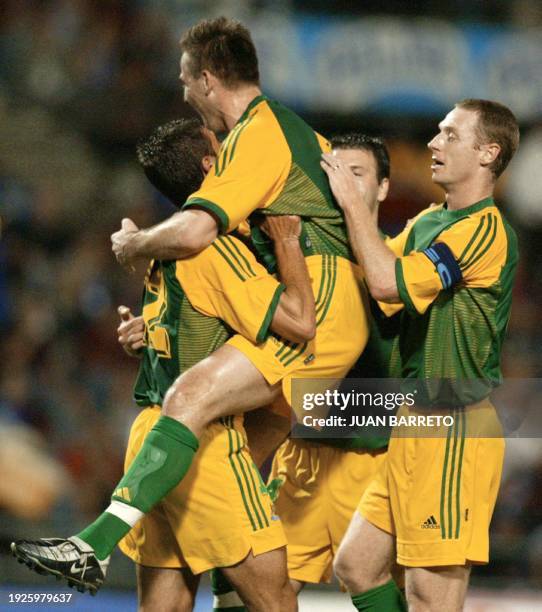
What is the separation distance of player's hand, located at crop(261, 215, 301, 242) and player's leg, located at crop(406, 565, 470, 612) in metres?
1.19

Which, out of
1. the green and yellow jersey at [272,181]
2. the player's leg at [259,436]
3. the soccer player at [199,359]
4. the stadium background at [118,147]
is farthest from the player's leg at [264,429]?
the stadium background at [118,147]

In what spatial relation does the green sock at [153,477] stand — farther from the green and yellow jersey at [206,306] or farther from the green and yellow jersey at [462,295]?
the green and yellow jersey at [462,295]

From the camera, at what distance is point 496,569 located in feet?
23.8

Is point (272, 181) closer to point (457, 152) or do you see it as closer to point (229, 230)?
point (229, 230)

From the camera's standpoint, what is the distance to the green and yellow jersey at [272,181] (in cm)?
379

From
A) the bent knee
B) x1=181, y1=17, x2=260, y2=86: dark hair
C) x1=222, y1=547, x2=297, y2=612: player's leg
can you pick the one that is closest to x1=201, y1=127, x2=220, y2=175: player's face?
x1=181, y1=17, x2=260, y2=86: dark hair

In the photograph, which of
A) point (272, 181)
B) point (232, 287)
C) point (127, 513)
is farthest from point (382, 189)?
point (127, 513)

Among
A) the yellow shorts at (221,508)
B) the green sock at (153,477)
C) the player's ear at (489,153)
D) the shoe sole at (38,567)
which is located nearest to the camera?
the shoe sole at (38,567)

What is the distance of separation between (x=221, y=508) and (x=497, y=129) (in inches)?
63.6

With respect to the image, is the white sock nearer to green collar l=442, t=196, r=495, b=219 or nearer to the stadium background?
green collar l=442, t=196, r=495, b=219

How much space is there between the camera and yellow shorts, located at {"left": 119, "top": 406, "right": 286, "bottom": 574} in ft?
12.1

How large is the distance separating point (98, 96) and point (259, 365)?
5966 mm

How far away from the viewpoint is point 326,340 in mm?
3920

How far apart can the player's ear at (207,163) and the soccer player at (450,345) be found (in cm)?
39
